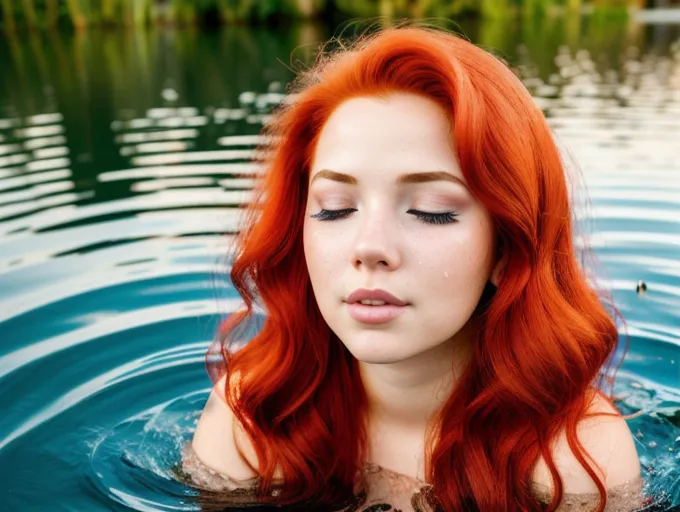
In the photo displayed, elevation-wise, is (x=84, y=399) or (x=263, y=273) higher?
(x=263, y=273)

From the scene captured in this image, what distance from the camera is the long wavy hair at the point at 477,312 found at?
2.14 metres

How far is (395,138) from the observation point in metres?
2.12

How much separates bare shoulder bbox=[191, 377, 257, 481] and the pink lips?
776mm

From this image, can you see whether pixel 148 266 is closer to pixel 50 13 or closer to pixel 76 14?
pixel 76 14

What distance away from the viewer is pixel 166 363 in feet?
13.2

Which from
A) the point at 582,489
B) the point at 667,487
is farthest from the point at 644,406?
the point at 582,489

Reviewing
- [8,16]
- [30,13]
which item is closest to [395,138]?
[30,13]

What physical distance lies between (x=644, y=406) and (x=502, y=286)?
5.59 ft

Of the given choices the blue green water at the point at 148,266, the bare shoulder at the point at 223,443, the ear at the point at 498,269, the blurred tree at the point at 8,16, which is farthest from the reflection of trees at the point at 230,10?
the ear at the point at 498,269

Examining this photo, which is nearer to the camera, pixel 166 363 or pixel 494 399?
pixel 494 399

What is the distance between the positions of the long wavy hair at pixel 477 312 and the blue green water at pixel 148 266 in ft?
1.70

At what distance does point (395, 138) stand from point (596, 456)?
3.66ft

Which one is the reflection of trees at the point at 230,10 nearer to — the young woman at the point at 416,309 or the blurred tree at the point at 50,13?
the blurred tree at the point at 50,13

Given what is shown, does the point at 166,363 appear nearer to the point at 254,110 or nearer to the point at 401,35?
the point at 401,35
